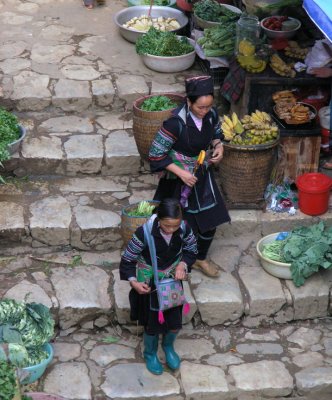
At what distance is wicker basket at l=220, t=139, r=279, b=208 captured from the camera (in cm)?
795

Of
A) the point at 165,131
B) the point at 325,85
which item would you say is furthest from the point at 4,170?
the point at 325,85

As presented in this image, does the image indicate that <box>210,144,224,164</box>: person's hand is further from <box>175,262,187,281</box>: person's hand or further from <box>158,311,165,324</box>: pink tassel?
<box>158,311,165,324</box>: pink tassel

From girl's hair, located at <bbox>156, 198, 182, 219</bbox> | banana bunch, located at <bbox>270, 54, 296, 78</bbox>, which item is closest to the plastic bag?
banana bunch, located at <bbox>270, 54, 296, 78</bbox>

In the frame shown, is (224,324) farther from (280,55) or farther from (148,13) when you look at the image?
(148,13)

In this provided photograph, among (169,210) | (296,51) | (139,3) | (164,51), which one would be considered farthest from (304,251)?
(139,3)

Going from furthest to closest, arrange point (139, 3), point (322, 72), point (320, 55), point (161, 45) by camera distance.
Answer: point (139, 3), point (161, 45), point (322, 72), point (320, 55)

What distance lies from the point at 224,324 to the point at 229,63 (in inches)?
127

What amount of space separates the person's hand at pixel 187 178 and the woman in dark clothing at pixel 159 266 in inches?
25.7

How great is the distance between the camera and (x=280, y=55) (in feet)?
29.9

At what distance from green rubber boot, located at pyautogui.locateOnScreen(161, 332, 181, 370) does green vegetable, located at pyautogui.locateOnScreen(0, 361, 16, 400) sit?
1568mm

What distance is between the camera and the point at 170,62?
32.2 feet

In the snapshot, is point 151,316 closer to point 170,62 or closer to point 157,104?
point 157,104

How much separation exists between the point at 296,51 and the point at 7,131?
334 cm

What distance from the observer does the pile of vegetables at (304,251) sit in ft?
24.6
